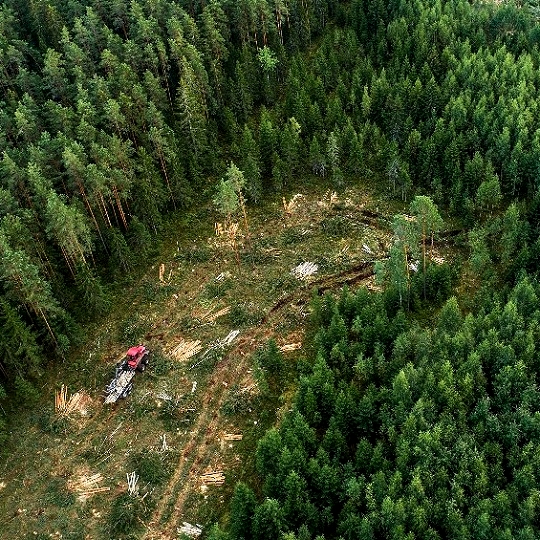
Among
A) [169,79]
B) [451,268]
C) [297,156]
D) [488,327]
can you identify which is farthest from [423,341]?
[169,79]

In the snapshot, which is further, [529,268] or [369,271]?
[369,271]

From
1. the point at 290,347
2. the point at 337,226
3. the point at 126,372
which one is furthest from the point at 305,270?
the point at 126,372

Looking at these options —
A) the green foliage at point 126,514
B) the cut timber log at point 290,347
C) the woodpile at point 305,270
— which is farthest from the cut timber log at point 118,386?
the woodpile at point 305,270

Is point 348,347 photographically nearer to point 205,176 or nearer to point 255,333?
point 255,333

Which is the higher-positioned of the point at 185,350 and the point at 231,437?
the point at 185,350

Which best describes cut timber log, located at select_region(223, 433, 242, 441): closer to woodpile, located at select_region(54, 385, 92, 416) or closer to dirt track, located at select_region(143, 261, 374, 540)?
dirt track, located at select_region(143, 261, 374, 540)

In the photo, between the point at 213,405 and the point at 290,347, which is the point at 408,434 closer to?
the point at 290,347
